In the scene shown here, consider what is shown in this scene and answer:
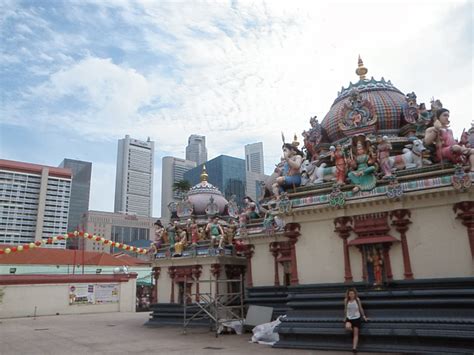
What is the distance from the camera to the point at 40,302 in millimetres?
37031

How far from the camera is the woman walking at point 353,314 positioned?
13203mm

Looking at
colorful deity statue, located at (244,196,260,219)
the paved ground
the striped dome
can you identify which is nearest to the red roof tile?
the paved ground

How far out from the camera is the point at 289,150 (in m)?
18.8

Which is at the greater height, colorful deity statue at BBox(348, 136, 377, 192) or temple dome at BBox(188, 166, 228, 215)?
temple dome at BBox(188, 166, 228, 215)

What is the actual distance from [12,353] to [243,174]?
11466cm

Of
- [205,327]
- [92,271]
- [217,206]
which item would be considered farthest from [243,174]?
[205,327]

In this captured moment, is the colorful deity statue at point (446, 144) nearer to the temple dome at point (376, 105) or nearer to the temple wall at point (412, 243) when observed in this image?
Result: the temple wall at point (412, 243)

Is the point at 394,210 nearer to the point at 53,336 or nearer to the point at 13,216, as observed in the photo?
the point at 53,336

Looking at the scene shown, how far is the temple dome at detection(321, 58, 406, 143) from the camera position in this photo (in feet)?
64.3

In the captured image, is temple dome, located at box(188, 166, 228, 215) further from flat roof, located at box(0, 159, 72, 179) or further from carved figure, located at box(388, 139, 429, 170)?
flat roof, located at box(0, 159, 72, 179)

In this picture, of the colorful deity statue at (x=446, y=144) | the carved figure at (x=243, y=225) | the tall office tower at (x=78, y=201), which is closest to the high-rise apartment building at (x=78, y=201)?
the tall office tower at (x=78, y=201)

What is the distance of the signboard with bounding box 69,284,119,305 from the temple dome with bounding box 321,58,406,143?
29672 millimetres

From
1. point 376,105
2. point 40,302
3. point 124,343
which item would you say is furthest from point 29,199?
point 376,105

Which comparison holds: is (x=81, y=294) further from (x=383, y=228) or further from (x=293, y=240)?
(x=383, y=228)
